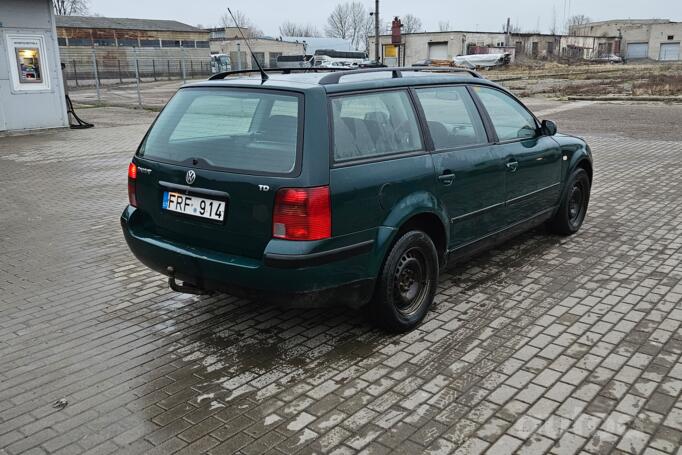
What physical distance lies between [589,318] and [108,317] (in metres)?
3.54

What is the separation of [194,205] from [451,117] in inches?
82.2

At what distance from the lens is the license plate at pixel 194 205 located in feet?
12.2

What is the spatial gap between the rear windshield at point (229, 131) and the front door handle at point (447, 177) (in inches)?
48.0

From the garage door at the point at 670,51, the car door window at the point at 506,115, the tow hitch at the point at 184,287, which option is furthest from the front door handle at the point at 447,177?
the garage door at the point at 670,51

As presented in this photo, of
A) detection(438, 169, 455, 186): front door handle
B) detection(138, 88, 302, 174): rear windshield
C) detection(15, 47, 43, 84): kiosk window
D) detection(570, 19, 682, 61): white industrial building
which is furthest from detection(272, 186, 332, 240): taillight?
detection(570, 19, 682, 61): white industrial building

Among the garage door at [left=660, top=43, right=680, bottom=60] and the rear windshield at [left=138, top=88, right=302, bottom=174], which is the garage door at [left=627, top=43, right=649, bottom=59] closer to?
the garage door at [left=660, top=43, right=680, bottom=60]

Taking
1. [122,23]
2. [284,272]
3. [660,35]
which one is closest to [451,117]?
[284,272]

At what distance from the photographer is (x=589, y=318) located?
173 inches

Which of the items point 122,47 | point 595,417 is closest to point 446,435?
point 595,417

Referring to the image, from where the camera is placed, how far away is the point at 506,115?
5.38 m

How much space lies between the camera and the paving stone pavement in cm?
304

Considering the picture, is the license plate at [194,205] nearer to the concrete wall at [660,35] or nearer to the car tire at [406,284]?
the car tire at [406,284]

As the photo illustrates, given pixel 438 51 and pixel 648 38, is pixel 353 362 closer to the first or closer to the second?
pixel 438 51

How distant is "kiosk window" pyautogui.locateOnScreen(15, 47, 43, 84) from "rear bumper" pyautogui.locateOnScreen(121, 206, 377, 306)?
527 inches
